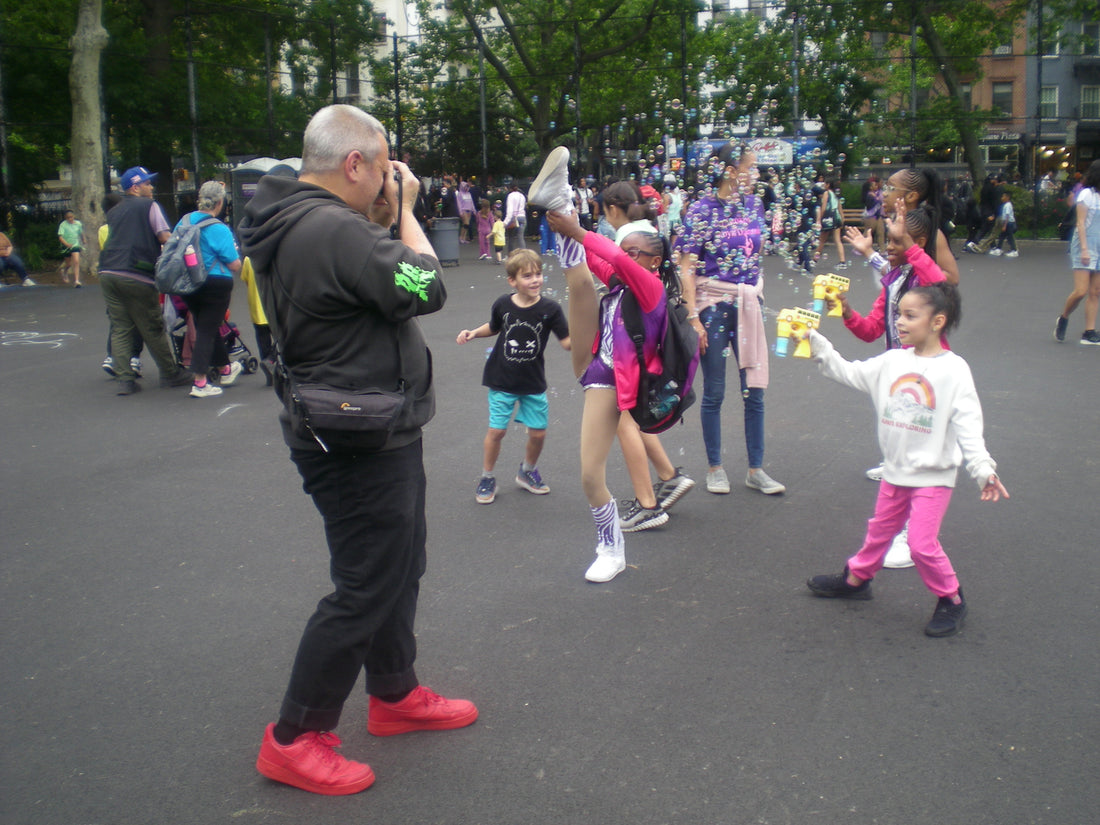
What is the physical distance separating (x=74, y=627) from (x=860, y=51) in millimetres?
30143

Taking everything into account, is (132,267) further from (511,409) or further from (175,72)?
(175,72)

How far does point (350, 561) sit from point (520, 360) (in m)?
3.01

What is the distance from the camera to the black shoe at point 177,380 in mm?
9602

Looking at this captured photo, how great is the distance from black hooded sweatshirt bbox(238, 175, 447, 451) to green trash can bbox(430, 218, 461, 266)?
1933 centimetres

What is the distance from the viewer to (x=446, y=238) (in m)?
22.3

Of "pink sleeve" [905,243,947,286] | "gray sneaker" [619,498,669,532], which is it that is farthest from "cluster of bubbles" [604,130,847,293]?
"gray sneaker" [619,498,669,532]

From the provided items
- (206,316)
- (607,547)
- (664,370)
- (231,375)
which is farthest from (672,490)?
(231,375)

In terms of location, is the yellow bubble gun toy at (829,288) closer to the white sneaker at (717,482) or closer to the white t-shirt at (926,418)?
the white t-shirt at (926,418)

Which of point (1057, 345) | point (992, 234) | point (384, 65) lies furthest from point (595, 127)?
point (1057, 345)

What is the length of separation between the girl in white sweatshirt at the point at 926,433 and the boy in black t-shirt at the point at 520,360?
7.23 feet

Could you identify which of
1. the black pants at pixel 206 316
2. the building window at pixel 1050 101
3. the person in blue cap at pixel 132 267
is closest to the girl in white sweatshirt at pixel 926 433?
the black pants at pixel 206 316

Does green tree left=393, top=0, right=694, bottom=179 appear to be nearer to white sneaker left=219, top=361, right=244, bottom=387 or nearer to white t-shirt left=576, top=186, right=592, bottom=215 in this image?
white t-shirt left=576, top=186, right=592, bottom=215

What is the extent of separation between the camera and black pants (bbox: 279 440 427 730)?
3.02m

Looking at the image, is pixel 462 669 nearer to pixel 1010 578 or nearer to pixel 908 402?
pixel 908 402
